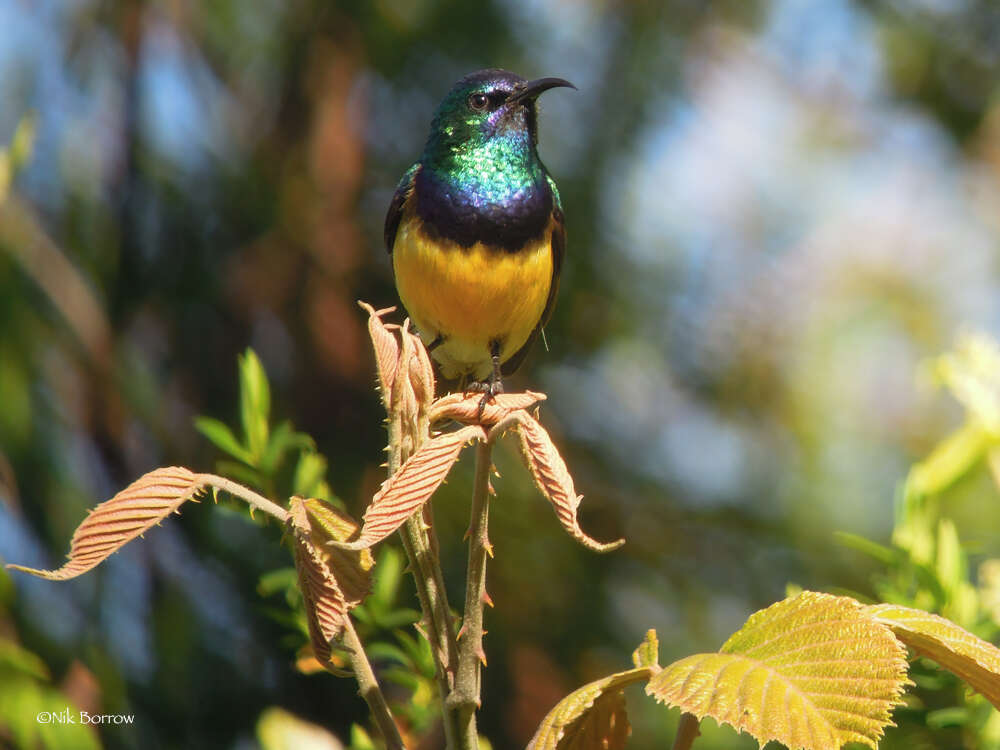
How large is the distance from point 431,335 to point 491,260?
0.26m

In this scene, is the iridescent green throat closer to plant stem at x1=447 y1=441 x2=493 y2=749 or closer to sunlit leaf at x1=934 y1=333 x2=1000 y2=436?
sunlit leaf at x1=934 y1=333 x2=1000 y2=436

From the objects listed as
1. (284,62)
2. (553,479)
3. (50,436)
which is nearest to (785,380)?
(284,62)

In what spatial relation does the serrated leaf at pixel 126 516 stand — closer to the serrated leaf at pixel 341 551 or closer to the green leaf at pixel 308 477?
the serrated leaf at pixel 341 551

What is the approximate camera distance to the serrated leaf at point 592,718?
3.10 ft

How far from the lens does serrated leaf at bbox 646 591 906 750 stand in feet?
2.89

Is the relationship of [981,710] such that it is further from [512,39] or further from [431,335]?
[512,39]

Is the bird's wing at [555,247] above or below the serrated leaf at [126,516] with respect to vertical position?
below

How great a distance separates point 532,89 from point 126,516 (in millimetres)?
1729

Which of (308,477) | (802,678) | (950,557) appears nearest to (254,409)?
A: (308,477)

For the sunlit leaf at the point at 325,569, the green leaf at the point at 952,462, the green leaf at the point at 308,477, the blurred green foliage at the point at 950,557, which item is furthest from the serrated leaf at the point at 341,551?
the green leaf at the point at 952,462

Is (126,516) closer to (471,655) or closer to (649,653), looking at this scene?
(471,655)

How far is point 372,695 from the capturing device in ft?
3.08

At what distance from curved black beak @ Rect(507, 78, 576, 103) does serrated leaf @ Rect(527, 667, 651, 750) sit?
153 cm

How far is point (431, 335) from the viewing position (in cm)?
260
